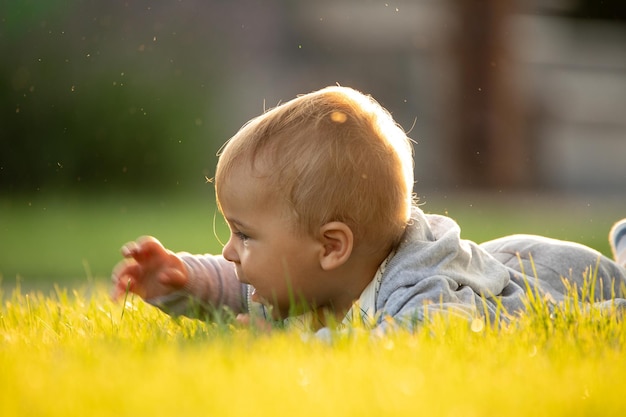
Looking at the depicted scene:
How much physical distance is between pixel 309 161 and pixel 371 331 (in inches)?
19.9

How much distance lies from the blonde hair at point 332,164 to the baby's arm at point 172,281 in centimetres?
38

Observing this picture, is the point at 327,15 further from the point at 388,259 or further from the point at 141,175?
the point at 388,259

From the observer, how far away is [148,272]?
2908 millimetres

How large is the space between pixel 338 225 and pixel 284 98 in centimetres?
1351

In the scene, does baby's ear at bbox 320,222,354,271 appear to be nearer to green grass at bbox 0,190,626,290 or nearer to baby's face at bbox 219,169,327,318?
baby's face at bbox 219,169,327,318

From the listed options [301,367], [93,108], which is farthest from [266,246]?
[93,108]

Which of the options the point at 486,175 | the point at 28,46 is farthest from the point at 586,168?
the point at 28,46

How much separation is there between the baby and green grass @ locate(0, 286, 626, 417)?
0.25 metres

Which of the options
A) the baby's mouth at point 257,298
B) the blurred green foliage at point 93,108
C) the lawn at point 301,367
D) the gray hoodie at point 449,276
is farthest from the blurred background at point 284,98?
the lawn at point 301,367

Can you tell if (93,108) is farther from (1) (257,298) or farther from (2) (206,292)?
(1) (257,298)

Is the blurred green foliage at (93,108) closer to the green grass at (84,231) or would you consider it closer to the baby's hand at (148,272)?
the green grass at (84,231)

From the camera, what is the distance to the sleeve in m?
2.92

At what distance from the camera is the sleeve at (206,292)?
2.92 m

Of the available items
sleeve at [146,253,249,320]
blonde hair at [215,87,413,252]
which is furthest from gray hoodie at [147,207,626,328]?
blonde hair at [215,87,413,252]
